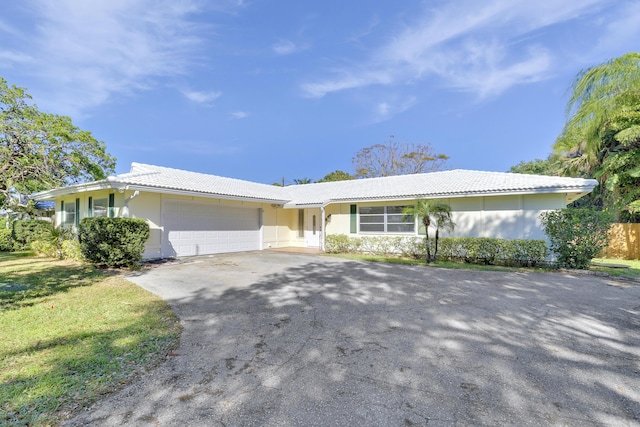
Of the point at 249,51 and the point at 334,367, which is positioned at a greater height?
the point at 249,51

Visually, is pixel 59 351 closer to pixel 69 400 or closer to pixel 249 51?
pixel 69 400

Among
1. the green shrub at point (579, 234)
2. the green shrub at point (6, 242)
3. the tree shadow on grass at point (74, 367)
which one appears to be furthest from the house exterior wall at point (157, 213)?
the green shrub at point (579, 234)

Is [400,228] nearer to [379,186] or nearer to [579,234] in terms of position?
[379,186]

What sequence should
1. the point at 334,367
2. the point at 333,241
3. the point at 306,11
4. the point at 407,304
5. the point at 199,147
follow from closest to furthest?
1. the point at 334,367
2. the point at 407,304
3. the point at 306,11
4. the point at 333,241
5. the point at 199,147

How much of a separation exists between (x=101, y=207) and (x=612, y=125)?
2217 cm

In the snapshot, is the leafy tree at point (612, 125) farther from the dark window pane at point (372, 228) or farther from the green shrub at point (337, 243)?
the green shrub at point (337, 243)

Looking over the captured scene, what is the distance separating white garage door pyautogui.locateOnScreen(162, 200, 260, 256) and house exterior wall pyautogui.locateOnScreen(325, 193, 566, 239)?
8.59m

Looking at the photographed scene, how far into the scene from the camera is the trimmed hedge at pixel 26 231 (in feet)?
49.6

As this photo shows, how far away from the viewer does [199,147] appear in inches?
1567

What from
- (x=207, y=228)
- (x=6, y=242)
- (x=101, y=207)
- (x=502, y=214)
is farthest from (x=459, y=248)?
(x=6, y=242)

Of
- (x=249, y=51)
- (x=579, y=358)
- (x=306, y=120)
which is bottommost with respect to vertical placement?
(x=579, y=358)

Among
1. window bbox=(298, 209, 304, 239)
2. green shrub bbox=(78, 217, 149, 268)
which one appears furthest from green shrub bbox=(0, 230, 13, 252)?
window bbox=(298, 209, 304, 239)

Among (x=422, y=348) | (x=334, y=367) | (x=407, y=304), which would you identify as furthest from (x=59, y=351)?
(x=407, y=304)

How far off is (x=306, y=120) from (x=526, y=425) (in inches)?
1457
